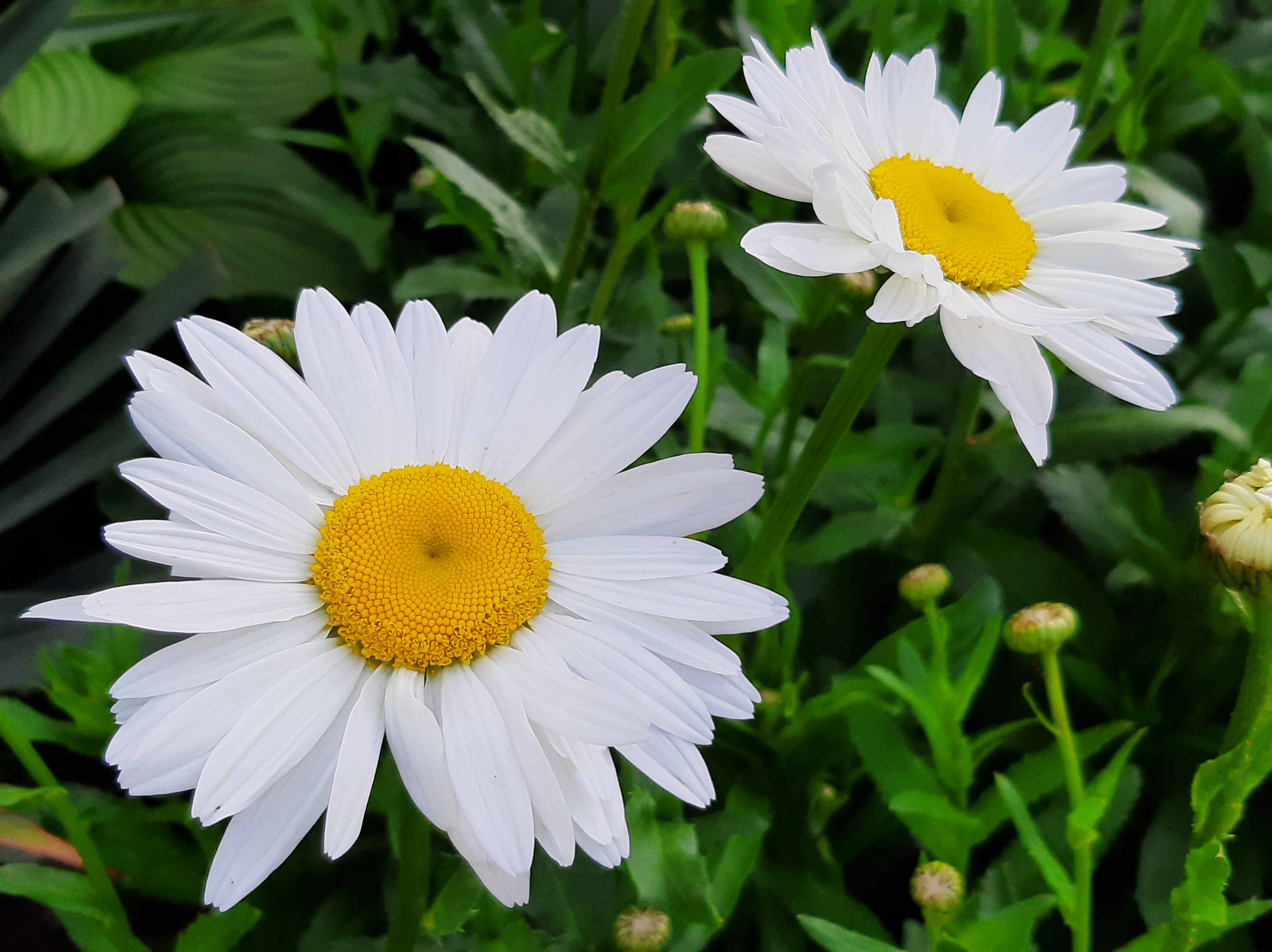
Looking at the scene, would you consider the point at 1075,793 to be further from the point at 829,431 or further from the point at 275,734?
the point at 275,734

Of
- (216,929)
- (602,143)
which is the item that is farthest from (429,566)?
(602,143)

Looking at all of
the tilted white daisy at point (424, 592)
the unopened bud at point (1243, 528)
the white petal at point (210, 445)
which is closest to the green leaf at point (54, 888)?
the tilted white daisy at point (424, 592)

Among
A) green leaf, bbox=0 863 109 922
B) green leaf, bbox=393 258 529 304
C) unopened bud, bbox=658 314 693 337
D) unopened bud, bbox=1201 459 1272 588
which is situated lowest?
green leaf, bbox=0 863 109 922

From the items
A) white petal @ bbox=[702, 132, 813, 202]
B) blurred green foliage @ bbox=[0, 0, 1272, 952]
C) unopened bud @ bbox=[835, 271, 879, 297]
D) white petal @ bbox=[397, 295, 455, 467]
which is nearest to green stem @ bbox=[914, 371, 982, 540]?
blurred green foliage @ bbox=[0, 0, 1272, 952]

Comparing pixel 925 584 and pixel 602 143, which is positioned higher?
pixel 602 143

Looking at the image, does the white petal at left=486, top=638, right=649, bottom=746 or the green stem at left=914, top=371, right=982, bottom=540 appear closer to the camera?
the white petal at left=486, top=638, right=649, bottom=746

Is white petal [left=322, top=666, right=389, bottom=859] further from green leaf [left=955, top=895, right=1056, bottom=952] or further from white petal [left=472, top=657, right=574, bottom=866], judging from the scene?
green leaf [left=955, top=895, right=1056, bottom=952]

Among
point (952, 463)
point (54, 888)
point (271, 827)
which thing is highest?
point (271, 827)
